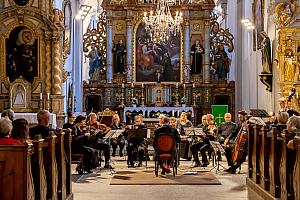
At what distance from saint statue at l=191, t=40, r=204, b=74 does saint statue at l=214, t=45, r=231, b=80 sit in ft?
2.22

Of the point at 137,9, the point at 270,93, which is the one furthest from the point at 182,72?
the point at 270,93

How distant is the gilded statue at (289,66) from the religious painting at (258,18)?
14.9 feet

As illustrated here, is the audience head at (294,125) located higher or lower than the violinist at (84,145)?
higher

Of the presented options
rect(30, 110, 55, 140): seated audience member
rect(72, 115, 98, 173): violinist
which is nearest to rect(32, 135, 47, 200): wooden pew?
rect(30, 110, 55, 140): seated audience member

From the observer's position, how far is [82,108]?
27.3 metres

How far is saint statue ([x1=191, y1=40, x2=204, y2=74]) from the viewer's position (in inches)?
1059

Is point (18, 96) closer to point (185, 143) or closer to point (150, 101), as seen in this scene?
point (185, 143)

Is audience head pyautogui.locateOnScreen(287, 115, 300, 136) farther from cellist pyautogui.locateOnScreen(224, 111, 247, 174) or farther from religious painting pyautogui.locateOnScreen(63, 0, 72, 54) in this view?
religious painting pyautogui.locateOnScreen(63, 0, 72, 54)

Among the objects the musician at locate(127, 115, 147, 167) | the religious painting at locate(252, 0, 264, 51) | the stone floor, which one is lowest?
the stone floor

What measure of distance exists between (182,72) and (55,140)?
1863cm

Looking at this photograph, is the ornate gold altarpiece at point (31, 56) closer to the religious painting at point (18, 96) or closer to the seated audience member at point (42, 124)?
the religious painting at point (18, 96)

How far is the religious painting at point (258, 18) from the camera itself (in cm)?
2144

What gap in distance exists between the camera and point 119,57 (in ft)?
88.5

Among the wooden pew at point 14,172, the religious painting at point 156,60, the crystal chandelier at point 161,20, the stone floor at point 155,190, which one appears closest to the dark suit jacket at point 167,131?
the stone floor at point 155,190
